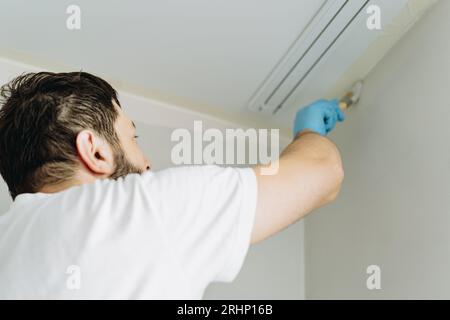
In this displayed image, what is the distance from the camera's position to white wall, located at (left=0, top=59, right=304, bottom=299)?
1708mm

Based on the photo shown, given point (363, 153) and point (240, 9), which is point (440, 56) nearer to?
point (363, 153)

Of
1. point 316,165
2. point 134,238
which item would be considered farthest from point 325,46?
point 134,238

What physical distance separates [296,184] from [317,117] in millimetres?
413

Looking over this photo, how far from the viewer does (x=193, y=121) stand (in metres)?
1.82

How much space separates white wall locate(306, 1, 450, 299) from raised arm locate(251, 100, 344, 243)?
0.31 metres

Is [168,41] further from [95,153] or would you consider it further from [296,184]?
[296,184]

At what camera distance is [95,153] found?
1.02 meters

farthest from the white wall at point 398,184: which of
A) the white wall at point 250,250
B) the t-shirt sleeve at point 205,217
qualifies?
the t-shirt sleeve at point 205,217

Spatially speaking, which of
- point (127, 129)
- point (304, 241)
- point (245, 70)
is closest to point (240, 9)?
point (245, 70)

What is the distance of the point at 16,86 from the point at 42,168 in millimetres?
229

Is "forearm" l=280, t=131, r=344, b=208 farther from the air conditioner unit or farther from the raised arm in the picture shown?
the air conditioner unit

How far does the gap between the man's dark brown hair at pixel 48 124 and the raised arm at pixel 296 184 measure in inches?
13.0
